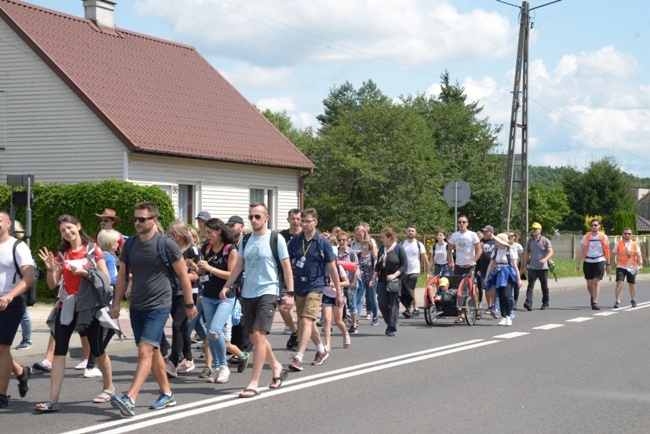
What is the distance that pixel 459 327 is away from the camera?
15.8 meters

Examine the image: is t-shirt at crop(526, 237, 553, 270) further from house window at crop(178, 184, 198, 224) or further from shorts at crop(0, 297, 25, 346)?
shorts at crop(0, 297, 25, 346)

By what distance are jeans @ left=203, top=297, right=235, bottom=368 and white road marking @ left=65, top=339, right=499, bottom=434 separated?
75 centimetres

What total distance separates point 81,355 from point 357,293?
5.29 meters

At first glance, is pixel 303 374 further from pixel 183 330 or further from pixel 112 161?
pixel 112 161

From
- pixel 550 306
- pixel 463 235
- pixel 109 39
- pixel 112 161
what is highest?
pixel 109 39

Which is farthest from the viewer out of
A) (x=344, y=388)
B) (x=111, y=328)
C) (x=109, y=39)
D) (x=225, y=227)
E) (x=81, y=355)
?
(x=109, y=39)

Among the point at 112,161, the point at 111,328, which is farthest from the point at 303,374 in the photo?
the point at 112,161

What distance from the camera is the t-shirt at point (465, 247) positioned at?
1656 centimetres

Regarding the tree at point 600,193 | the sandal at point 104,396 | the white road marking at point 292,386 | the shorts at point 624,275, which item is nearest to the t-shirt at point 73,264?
the sandal at point 104,396

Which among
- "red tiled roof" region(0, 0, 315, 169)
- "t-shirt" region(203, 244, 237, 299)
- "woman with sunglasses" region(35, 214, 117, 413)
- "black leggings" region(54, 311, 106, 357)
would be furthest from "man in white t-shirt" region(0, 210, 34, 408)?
"red tiled roof" region(0, 0, 315, 169)

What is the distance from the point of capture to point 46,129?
81.9 feet

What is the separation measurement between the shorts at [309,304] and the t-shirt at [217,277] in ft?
3.15

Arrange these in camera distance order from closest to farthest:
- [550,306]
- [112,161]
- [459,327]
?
1. [459,327]
2. [550,306]
3. [112,161]

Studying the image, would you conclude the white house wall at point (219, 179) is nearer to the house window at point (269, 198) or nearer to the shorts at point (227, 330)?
the house window at point (269, 198)
